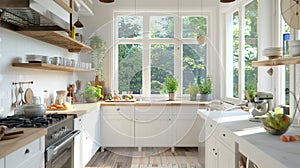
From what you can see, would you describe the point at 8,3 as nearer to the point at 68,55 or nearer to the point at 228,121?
the point at 228,121

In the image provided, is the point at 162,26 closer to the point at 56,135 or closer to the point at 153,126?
the point at 153,126

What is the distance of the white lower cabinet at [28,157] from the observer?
1.44m

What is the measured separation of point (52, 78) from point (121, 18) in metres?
1.93

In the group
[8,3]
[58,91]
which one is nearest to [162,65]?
[58,91]

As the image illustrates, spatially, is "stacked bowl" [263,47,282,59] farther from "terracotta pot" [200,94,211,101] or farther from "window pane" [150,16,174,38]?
"window pane" [150,16,174,38]

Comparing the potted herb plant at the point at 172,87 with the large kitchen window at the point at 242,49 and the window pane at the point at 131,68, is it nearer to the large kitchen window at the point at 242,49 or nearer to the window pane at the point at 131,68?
the window pane at the point at 131,68

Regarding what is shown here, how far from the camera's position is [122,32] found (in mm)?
4996

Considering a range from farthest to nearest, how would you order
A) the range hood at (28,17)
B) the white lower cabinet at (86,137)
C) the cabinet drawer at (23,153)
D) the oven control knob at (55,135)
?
1. the white lower cabinet at (86,137)
2. the oven control knob at (55,135)
3. the range hood at (28,17)
4. the cabinet drawer at (23,153)

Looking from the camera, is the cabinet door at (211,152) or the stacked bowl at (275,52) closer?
the stacked bowl at (275,52)

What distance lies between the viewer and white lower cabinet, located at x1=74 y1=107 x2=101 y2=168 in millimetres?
2949

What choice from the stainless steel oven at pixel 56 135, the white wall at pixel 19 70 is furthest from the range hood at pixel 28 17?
the stainless steel oven at pixel 56 135

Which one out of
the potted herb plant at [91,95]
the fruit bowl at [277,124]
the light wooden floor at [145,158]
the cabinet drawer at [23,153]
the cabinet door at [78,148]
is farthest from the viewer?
the potted herb plant at [91,95]

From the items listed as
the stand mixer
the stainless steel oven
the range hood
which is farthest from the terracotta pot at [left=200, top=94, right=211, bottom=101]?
the range hood

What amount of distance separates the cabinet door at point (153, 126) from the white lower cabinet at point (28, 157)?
2.46 metres
